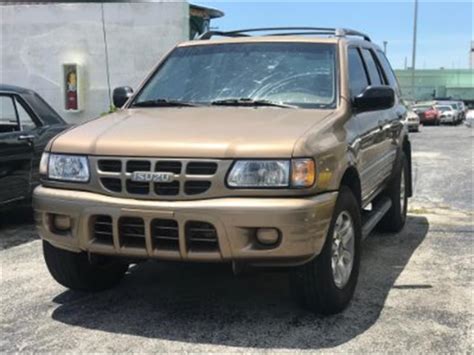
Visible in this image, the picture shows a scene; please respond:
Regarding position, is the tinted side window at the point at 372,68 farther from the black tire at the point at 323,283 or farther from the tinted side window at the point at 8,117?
the tinted side window at the point at 8,117

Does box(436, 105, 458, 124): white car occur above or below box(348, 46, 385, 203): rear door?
below

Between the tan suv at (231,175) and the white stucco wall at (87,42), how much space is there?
35.5 feet

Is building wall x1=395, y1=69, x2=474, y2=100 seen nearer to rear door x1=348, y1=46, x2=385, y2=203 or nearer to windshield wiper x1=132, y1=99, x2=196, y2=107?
rear door x1=348, y1=46, x2=385, y2=203

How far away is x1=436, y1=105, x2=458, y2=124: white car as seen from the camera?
41188 millimetres

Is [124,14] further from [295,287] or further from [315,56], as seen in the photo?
[295,287]

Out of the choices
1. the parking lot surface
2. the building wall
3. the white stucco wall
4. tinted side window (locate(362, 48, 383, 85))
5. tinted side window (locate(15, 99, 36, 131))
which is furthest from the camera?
the building wall

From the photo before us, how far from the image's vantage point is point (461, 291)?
195 inches

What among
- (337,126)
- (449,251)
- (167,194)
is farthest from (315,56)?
(449,251)

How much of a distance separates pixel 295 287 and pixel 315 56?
6.11 ft

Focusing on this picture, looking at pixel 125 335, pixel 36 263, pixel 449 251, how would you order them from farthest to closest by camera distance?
pixel 449 251
pixel 36 263
pixel 125 335

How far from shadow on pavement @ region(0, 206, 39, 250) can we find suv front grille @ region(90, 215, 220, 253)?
2.87 meters

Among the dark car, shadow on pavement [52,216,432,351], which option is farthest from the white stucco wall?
shadow on pavement [52,216,432,351]

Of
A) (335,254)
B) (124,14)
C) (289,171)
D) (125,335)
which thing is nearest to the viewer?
(289,171)

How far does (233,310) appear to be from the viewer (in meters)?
4.45
